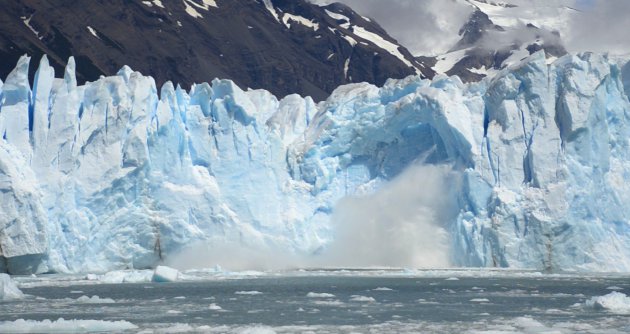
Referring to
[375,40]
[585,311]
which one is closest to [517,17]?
[375,40]

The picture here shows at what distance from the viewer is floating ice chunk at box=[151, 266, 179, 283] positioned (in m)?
29.5

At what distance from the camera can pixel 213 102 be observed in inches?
1426

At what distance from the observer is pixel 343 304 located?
22.7 m

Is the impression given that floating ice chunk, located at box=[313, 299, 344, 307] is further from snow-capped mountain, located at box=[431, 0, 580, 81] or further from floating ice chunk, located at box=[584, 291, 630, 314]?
snow-capped mountain, located at box=[431, 0, 580, 81]

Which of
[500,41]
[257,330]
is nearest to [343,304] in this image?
[257,330]

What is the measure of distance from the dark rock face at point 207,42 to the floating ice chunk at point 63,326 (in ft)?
166

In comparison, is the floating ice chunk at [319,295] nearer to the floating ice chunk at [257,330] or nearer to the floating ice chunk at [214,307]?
the floating ice chunk at [214,307]

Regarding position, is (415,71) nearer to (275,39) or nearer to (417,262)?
(275,39)

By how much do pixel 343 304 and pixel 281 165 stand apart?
48.1 feet

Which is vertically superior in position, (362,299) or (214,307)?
(362,299)

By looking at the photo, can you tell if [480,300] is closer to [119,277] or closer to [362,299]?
[362,299]

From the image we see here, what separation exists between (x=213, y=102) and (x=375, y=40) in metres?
79.9

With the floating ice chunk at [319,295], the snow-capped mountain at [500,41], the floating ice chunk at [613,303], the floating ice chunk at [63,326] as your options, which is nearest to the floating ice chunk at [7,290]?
the floating ice chunk at [63,326]

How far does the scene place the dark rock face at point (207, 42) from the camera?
247 feet
